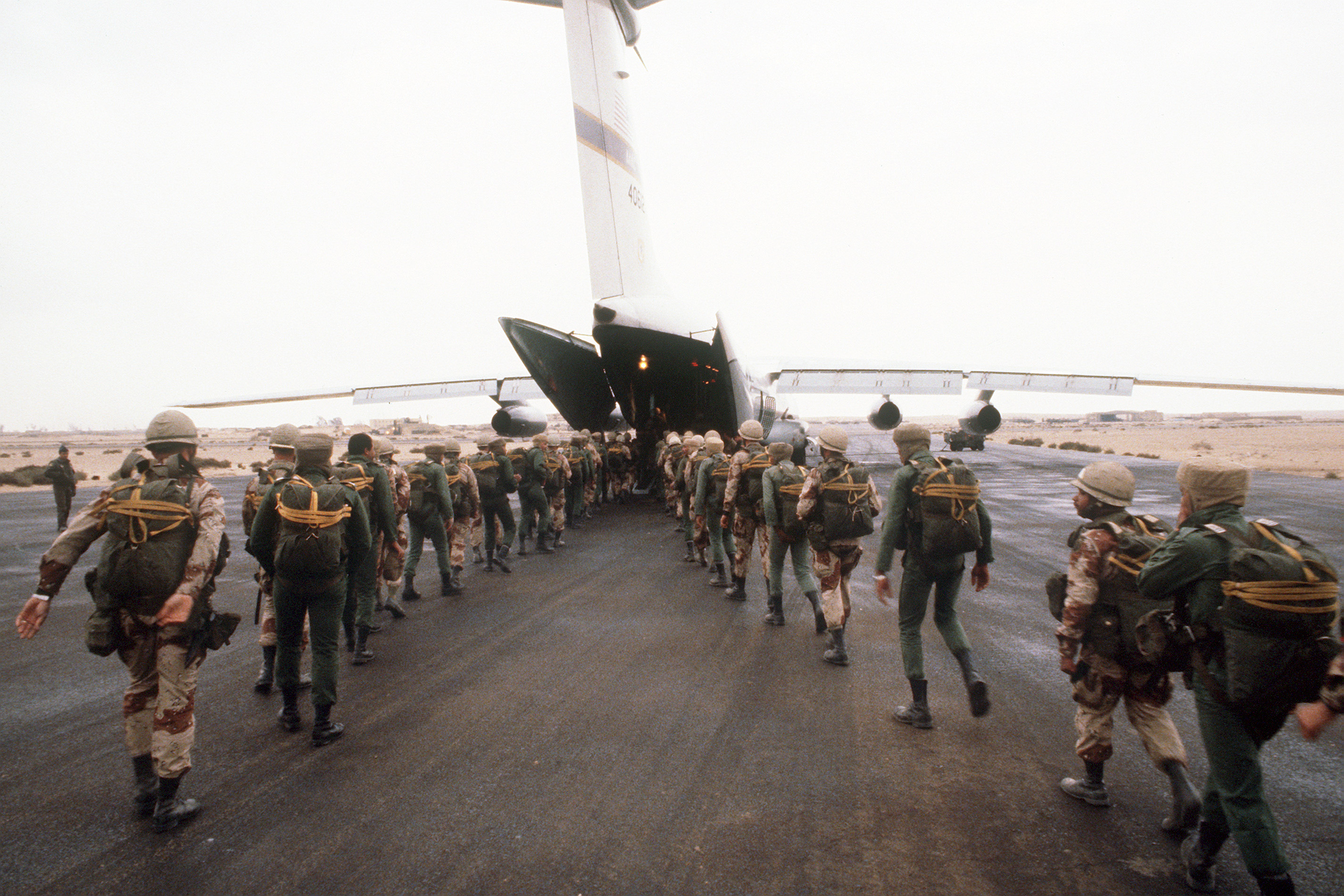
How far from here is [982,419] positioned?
17406mm

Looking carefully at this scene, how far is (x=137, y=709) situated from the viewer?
309cm

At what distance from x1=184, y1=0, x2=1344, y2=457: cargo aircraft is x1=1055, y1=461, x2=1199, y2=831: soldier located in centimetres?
825

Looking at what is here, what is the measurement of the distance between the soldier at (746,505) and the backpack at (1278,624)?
4119 millimetres

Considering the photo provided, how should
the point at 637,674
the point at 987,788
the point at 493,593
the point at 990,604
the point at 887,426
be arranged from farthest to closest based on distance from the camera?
the point at 887,426, the point at 493,593, the point at 990,604, the point at 637,674, the point at 987,788

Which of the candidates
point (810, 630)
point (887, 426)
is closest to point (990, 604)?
point (810, 630)

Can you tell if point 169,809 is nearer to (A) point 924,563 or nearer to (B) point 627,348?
(A) point 924,563

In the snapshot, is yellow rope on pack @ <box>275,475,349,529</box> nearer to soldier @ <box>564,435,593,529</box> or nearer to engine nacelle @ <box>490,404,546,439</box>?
soldier @ <box>564,435,593,529</box>

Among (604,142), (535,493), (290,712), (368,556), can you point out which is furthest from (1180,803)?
(604,142)

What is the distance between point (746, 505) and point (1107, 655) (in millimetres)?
4033

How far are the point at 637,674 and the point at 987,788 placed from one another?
99.9 inches

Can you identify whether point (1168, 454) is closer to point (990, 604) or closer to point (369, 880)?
point (990, 604)

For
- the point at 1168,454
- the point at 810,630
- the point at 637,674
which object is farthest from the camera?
the point at 1168,454

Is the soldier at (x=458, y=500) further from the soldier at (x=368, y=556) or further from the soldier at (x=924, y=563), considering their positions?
the soldier at (x=924, y=563)

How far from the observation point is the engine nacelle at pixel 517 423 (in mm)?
15547
